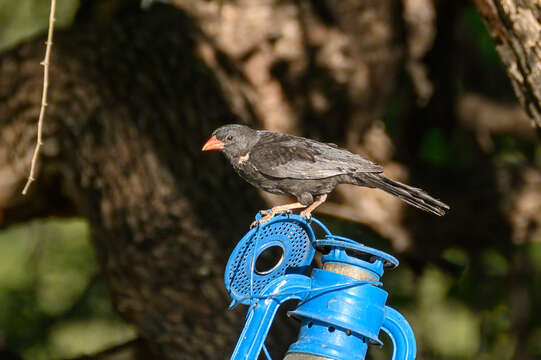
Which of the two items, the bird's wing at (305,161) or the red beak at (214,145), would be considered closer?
the bird's wing at (305,161)

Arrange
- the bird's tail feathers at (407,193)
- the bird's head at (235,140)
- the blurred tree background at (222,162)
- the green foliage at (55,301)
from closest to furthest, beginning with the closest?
the bird's tail feathers at (407,193)
the bird's head at (235,140)
the blurred tree background at (222,162)
the green foliage at (55,301)

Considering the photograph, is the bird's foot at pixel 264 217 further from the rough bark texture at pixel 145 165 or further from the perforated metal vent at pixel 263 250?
the rough bark texture at pixel 145 165

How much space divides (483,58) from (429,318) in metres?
2.51

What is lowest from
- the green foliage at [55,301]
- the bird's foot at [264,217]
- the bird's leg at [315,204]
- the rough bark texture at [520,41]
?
the green foliage at [55,301]

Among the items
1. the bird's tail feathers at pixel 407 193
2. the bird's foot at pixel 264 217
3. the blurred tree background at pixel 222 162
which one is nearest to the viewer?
the bird's foot at pixel 264 217

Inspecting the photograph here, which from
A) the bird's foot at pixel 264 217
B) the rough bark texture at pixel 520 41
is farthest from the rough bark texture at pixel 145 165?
the rough bark texture at pixel 520 41

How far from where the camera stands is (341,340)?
2.01m

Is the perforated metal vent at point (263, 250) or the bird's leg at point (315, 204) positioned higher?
the bird's leg at point (315, 204)

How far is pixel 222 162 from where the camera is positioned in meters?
4.90

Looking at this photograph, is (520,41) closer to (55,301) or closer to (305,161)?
(305,161)

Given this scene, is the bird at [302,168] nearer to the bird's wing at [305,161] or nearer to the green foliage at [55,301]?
the bird's wing at [305,161]

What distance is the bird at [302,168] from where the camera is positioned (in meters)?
2.82

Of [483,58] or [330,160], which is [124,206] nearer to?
→ [330,160]

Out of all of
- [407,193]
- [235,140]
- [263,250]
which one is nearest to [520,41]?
[407,193]
